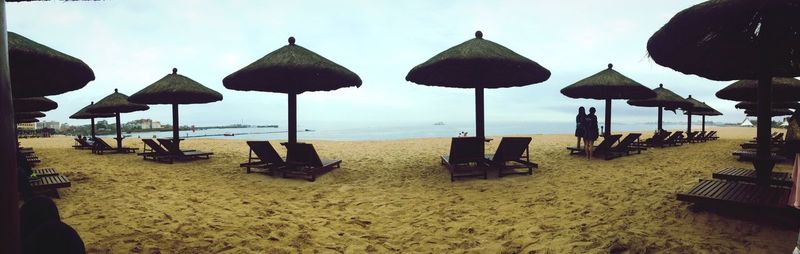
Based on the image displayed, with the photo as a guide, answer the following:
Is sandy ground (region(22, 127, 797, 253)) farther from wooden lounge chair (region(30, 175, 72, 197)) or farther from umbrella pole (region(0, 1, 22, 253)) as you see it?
umbrella pole (region(0, 1, 22, 253))

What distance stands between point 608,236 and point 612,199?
1507 mm

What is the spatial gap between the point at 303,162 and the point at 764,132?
6.57 metres

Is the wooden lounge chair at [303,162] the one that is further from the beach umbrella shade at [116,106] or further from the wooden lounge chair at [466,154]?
the beach umbrella shade at [116,106]

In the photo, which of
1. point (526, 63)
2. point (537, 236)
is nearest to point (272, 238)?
point (537, 236)

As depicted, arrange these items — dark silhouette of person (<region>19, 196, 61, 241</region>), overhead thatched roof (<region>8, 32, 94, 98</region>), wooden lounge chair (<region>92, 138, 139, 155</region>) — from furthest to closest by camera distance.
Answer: wooden lounge chair (<region>92, 138, 139, 155</region>)
overhead thatched roof (<region>8, 32, 94, 98</region>)
dark silhouette of person (<region>19, 196, 61, 241</region>)

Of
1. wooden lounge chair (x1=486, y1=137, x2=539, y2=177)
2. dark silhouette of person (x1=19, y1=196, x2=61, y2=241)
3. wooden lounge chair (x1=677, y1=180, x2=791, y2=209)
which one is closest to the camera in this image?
dark silhouette of person (x1=19, y1=196, x2=61, y2=241)

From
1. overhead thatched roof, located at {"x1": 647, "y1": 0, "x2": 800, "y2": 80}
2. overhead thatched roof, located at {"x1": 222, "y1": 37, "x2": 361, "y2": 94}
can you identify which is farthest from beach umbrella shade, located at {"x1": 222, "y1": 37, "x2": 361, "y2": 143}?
overhead thatched roof, located at {"x1": 647, "y1": 0, "x2": 800, "y2": 80}

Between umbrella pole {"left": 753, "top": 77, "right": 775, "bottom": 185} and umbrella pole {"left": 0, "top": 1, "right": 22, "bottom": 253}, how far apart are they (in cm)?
605

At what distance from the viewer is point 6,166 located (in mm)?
1305

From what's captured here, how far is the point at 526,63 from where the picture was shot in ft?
21.2

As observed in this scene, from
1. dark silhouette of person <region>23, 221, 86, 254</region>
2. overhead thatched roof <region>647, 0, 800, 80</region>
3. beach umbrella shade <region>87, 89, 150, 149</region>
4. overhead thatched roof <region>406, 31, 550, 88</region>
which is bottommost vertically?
dark silhouette of person <region>23, 221, 86, 254</region>

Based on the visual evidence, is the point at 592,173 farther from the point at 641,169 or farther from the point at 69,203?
the point at 69,203

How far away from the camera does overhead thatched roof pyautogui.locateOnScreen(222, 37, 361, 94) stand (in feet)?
21.0

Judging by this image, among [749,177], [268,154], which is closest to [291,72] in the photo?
[268,154]
